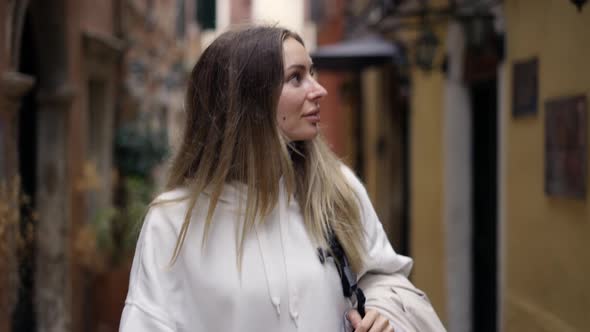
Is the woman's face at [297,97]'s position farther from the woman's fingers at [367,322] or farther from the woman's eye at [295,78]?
the woman's fingers at [367,322]

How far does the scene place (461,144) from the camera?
777cm

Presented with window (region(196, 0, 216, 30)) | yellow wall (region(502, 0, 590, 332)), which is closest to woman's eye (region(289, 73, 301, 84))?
yellow wall (region(502, 0, 590, 332))

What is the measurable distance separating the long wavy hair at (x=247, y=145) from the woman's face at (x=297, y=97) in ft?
0.09

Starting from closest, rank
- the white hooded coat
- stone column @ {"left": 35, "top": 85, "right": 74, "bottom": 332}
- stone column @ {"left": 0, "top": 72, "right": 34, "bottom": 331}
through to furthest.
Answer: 1. the white hooded coat
2. stone column @ {"left": 0, "top": 72, "right": 34, "bottom": 331}
3. stone column @ {"left": 35, "top": 85, "right": 74, "bottom": 332}

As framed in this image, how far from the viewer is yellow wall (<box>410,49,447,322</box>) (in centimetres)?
802

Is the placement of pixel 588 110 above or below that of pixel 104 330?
above

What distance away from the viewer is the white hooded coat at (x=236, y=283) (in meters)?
2.30

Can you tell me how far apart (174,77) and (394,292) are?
1124 cm

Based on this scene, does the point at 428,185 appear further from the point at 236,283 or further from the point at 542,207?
the point at 236,283

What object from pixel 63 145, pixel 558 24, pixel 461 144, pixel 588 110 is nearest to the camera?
pixel 588 110

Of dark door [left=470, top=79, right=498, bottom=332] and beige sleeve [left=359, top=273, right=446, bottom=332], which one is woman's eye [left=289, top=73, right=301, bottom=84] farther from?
dark door [left=470, top=79, right=498, bottom=332]

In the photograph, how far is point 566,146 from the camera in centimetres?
457

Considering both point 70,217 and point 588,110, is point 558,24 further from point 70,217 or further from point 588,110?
point 70,217

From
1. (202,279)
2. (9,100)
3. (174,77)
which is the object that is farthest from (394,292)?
(174,77)
